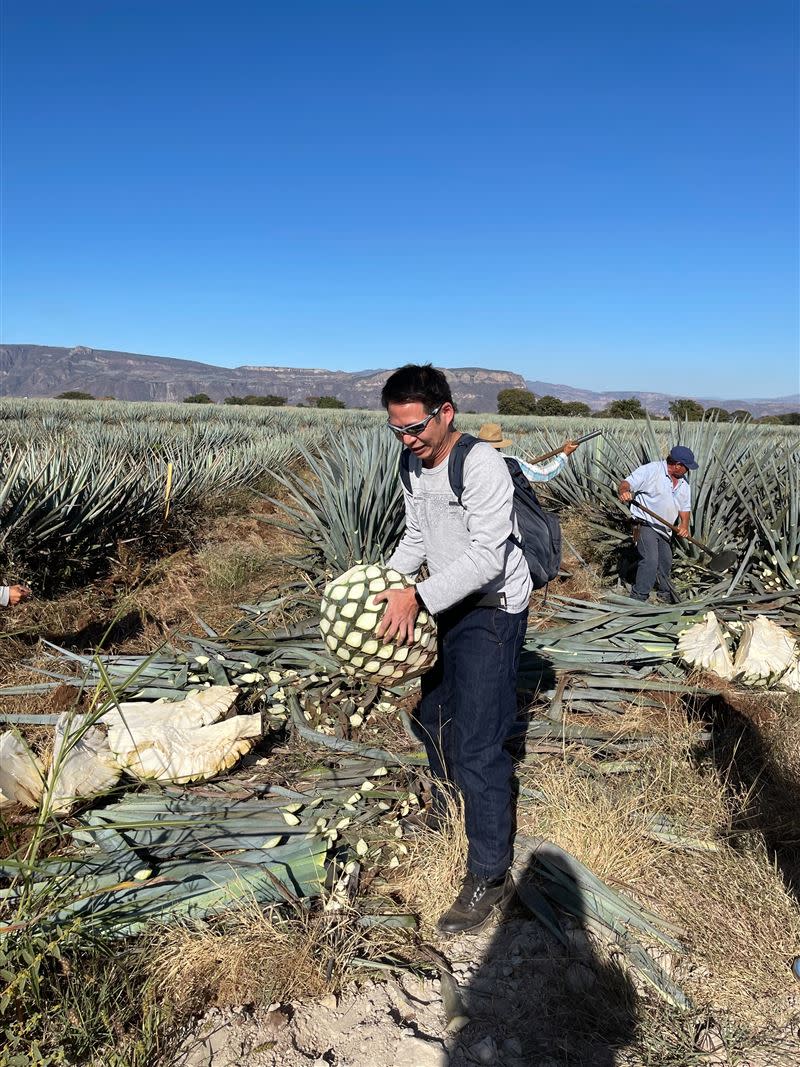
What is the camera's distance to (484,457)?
1869 millimetres

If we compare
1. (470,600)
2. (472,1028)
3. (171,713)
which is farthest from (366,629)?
(171,713)

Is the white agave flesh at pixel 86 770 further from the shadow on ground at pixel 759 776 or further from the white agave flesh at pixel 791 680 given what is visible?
the white agave flesh at pixel 791 680

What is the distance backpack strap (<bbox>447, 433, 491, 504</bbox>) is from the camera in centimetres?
188

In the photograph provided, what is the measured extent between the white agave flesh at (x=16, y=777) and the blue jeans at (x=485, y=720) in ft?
4.61

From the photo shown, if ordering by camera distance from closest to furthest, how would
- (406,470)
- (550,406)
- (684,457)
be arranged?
(406,470), (684,457), (550,406)

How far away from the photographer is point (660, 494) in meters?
5.09

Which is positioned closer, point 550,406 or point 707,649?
point 707,649

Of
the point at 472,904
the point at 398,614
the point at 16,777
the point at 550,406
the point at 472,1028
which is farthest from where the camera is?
the point at 550,406

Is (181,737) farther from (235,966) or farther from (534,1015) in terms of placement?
(534,1015)

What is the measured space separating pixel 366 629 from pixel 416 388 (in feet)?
2.21

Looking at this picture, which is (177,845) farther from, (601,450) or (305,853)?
(601,450)

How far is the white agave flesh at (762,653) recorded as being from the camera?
346 centimetres

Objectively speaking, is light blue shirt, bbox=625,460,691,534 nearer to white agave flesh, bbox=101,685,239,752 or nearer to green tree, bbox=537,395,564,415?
white agave flesh, bbox=101,685,239,752

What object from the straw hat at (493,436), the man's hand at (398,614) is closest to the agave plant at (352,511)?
the straw hat at (493,436)
